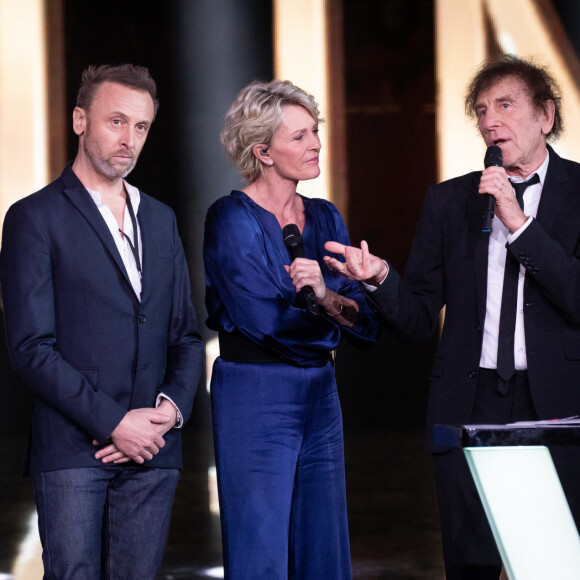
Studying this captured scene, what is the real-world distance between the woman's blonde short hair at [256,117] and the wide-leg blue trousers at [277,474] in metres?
0.49

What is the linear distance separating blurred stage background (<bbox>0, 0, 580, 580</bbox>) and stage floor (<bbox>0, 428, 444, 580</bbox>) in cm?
2

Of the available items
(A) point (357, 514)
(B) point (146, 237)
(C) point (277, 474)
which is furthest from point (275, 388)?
(A) point (357, 514)

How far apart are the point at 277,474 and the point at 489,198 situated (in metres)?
0.76

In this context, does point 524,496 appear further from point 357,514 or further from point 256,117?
point 357,514

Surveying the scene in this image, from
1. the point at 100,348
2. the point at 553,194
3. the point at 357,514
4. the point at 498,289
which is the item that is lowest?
the point at 357,514

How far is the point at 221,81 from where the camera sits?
5.04m

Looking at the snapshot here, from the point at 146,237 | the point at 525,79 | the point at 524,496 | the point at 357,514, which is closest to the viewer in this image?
the point at 524,496

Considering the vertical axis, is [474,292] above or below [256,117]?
below

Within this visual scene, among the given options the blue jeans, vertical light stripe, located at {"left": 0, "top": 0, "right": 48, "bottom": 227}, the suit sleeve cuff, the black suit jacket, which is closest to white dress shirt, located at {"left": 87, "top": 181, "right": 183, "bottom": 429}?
the suit sleeve cuff

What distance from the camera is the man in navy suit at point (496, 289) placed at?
204 centimetres

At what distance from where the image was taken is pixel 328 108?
17.1 ft

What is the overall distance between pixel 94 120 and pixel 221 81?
307cm

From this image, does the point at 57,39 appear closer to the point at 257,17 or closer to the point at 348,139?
the point at 257,17

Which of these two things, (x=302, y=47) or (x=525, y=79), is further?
(x=302, y=47)
